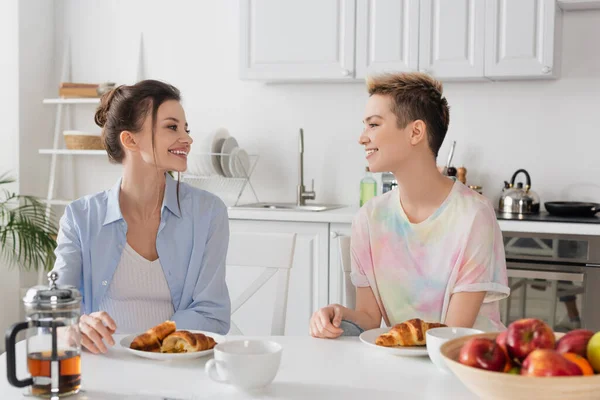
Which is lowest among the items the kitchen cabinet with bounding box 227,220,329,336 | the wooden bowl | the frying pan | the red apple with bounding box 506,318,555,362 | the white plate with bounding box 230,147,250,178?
the kitchen cabinet with bounding box 227,220,329,336

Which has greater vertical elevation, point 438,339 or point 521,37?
point 521,37

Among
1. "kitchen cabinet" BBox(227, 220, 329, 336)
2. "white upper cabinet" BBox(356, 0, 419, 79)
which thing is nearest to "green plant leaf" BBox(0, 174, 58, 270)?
"kitchen cabinet" BBox(227, 220, 329, 336)

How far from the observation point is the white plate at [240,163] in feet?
13.0

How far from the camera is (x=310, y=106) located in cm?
407

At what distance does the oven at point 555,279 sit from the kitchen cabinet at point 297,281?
2.61ft

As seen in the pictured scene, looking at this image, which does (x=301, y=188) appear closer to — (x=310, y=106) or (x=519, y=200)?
(x=310, y=106)

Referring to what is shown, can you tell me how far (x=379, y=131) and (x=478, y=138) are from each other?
6.36ft

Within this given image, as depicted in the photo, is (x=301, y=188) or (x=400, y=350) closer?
(x=400, y=350)

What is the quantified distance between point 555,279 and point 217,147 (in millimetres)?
1738

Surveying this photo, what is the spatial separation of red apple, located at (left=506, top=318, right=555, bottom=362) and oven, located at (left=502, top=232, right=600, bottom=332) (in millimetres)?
2174

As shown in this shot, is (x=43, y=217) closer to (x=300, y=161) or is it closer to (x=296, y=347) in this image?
(x=300, y=161)

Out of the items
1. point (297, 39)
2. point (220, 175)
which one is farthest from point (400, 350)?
point (220, 175)

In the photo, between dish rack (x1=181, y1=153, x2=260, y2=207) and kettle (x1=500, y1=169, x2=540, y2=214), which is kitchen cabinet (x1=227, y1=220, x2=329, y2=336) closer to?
dish rack (x1=181, y1=153, x2=260, y2=207)

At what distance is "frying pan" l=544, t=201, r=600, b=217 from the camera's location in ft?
11.1
